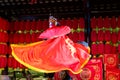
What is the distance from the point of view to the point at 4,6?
8.59 meters

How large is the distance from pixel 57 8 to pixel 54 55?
387 cm

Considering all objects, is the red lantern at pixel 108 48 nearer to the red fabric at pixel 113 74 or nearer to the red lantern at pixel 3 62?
the red fabric at pixel 113 74


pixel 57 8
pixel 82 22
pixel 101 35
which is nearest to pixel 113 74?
pixel 101 35

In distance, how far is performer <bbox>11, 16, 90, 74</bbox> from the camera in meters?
4.82

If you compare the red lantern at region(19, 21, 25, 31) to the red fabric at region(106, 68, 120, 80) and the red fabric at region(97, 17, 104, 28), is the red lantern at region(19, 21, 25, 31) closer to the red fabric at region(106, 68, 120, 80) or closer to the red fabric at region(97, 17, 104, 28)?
the red fabric at region(97, 17, 104, 28)

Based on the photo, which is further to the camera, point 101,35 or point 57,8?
point 57,8

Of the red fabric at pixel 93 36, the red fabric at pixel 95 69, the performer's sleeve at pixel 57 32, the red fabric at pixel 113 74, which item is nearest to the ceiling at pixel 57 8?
the red fabric at pixel 93 36

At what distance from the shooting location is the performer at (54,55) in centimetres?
482

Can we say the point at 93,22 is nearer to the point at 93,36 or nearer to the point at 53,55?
the point at 93,36

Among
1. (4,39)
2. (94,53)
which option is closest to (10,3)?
(4,39)

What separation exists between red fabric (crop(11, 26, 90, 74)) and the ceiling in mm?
3063

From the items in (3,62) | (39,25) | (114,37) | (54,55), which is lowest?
(3,62)

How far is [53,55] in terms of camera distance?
4.98 m

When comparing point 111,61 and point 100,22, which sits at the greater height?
point 100,22
